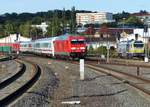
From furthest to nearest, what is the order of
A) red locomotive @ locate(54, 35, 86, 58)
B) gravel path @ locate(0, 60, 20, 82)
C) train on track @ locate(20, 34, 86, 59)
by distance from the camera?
train on track @ locate(20, 34, 86, 59) < red locomotive @ locate(54, 35, 86, 58) < gravel path @ locate(0, 60, 20, 82)

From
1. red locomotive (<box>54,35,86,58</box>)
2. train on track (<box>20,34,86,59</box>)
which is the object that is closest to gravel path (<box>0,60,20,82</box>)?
red locomotive (<box>54,35,86,58</box>)

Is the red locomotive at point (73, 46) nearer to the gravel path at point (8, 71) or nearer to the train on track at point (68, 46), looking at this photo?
the train on track at point (68, 46)

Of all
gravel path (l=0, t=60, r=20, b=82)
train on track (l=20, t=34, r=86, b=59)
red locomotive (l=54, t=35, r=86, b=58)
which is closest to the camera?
gravel path (l=0, t=60, r=20, b=82)

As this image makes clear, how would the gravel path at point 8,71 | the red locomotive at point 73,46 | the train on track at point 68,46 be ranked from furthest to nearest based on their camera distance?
1. the train on track at point 68,46
2. the red locomotive at point 73,46
3. the gravel path at point 8,71

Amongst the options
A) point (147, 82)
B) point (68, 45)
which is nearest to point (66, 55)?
point (68, 45)

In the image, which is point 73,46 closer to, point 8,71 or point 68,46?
point 68,46

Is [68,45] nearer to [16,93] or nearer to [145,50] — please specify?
[145,50]

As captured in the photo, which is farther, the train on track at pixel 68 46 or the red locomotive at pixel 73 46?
the train on track at pixel 68 46

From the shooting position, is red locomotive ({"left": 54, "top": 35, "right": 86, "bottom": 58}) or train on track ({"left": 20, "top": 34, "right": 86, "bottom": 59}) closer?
red locomotive ({"left": 54, "top": 35, "right": 86, "bottom": 58})

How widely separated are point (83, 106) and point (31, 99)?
2.84 m

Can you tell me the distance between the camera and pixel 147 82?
1006 inches

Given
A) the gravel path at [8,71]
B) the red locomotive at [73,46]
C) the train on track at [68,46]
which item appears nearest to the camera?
the gravel path at [8,71]

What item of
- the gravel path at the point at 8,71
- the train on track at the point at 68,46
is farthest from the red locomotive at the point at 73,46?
the gravel path at the point at 8,71

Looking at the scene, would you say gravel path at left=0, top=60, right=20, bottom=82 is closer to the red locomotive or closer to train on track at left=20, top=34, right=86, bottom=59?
the red locomotive
